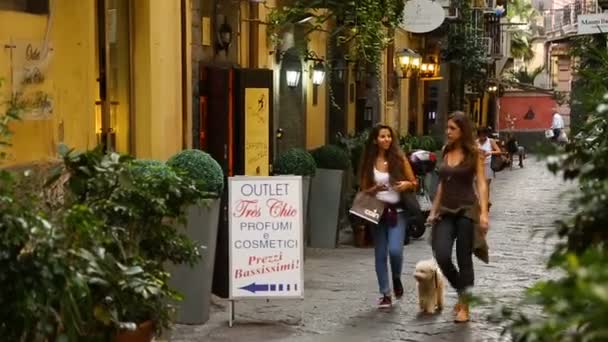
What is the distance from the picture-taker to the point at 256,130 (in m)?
12.4

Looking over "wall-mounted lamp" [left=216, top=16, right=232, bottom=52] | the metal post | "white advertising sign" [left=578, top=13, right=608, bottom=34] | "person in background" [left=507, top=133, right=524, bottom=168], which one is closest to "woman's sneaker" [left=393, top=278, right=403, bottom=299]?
the metal post

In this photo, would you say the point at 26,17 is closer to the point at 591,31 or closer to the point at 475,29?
the point at 591,31

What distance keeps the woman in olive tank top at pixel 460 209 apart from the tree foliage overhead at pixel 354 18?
552 cm

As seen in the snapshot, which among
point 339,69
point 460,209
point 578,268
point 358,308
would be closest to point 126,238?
point 578,268

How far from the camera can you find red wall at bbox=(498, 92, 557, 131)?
4934 centimetres

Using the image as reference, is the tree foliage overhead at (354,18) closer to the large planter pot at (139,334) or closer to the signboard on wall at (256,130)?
the signboard on wall at (256,130)

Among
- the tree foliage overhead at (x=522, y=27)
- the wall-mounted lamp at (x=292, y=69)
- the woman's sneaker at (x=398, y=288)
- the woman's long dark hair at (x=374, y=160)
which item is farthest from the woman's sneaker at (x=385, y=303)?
the tree foliage overhead at (x=522, y=27)

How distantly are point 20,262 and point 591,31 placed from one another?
1110cm

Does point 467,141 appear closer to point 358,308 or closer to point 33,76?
point 358,308

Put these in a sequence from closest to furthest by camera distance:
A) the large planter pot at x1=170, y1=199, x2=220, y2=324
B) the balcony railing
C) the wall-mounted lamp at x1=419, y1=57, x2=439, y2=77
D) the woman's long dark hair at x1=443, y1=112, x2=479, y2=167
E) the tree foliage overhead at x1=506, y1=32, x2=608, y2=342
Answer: the tree foliage overhead at x1=506, y1=32, x2=608, y2=342 → the large planter pot at x1=170, y1=199, x2=220, y2=324 → the woman's long dark hair at x1=443, y1=112, x2=479, y2=167 → the wall-mounted lamp at x1=419, y1=57, x2=439, y2=77 → the balcony railing

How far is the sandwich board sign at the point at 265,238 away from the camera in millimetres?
8258

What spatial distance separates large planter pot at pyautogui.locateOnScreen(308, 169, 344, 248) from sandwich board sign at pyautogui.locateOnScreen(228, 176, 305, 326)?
4.80 meters

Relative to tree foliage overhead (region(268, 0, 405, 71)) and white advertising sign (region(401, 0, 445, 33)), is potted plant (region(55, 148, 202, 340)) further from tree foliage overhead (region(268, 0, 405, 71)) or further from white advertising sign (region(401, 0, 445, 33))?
white advertising sign (region(401, 0, 445, 33))

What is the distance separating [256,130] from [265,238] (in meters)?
4.18
